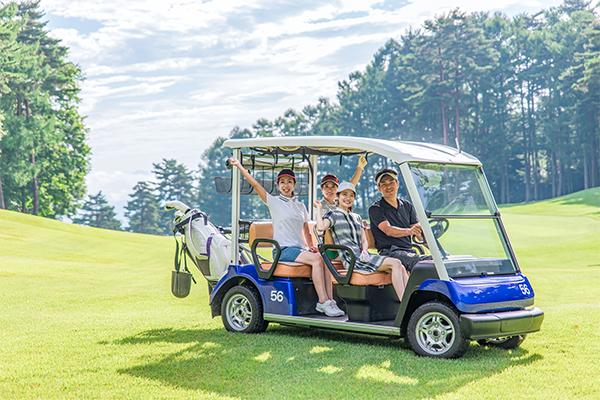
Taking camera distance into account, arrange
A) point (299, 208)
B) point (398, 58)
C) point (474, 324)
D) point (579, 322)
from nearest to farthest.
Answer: point (474, 324) < point (299, 208) < point (579, 322) < point (398, 58)

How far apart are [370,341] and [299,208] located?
67.4 inches

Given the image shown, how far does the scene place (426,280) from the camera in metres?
6.03

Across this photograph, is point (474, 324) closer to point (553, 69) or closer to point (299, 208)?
point (299, 208)

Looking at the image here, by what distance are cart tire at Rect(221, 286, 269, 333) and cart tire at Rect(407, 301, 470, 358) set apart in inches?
77.9

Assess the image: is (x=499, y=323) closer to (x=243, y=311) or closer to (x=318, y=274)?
(x=318, y=274)

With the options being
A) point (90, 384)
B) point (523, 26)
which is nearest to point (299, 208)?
point (90, 384)

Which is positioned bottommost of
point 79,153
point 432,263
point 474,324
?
point 474,324

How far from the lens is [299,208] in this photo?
750 cm

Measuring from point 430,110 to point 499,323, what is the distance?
195ft

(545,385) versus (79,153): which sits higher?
(79,153)

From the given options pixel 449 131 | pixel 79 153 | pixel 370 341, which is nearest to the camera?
pixel 370 341

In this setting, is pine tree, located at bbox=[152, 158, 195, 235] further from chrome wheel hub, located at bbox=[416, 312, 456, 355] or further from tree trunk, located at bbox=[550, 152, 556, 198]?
chrome wheel hub, located at bbox=[416, 312, 456, 355]

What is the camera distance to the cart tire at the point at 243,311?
7371mm

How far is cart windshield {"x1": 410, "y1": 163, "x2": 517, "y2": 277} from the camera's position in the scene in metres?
6.11
